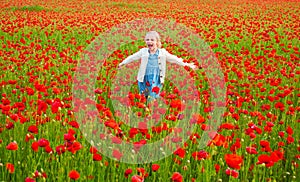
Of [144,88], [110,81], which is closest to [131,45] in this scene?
[110,81]

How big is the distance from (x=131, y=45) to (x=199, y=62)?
134 inches

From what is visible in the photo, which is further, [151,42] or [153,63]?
[153,63]

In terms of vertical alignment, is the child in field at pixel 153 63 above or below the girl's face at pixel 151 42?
below

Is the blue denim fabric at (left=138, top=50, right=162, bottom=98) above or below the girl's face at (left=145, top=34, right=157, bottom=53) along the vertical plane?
below

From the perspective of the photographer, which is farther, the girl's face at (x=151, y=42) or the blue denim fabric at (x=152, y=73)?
the blue denim fabric at (x=152, y=73)

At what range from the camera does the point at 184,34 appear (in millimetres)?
11250

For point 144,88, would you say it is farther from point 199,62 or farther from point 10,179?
point 10,179

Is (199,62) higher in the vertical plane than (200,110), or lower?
higher

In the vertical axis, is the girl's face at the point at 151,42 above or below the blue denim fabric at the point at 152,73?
above

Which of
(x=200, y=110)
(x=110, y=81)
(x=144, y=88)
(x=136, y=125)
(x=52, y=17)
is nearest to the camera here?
(x=136, y=125)

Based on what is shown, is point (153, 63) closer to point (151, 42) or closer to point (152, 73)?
point (152, 73)

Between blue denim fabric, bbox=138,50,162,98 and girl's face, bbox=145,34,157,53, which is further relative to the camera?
blue denim fabric, bbox=138,50,162,98

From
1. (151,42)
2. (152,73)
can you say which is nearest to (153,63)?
(152,73)

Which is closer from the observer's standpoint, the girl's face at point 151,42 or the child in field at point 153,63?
the girl's face at point 151,42
